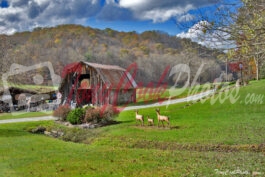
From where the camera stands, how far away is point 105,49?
109438mm

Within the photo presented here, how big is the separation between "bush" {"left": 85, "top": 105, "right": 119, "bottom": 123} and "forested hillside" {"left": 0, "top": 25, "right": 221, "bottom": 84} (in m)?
43.7

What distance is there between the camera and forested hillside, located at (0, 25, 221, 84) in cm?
8596

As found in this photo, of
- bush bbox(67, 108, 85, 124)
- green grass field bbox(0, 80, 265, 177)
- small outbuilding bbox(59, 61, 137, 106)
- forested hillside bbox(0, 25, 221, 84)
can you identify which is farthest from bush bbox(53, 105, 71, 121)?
forested hillside bbox(0, 25, 221, 84)

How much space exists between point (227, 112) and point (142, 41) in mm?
106984

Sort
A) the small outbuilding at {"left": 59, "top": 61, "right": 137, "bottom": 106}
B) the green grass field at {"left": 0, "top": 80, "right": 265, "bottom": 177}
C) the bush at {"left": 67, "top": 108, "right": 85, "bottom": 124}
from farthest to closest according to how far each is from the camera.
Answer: the small outbuilding at {"left": 59, "top": 61, "right": 137, "bottom": 106} < the bush at {"left": 67, "top": 108, "right": 85, "bottom": 124} < the green grass field at {"left": 0, "top": 80, "right": 265, "bottom": 177}

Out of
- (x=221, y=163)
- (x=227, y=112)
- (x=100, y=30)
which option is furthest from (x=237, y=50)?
(x=100, y=30)

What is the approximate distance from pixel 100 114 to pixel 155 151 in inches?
424

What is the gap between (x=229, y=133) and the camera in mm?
16812

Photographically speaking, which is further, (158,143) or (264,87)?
(264,87)

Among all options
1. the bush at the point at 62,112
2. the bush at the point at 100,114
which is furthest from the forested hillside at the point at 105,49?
the bush at the point at 100,114

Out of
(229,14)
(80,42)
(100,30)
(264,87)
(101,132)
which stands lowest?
(101,132)

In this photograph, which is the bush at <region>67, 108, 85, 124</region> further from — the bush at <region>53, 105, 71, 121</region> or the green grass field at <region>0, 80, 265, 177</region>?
the green grass field at <region>0, 80, 265, 177</region>

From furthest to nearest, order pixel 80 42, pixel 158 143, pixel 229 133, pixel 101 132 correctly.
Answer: pixel 80 42
pixel 101 132
pixel 229 133
pixel 158 143

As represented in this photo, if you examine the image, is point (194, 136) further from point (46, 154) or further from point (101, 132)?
point (46, 154)
